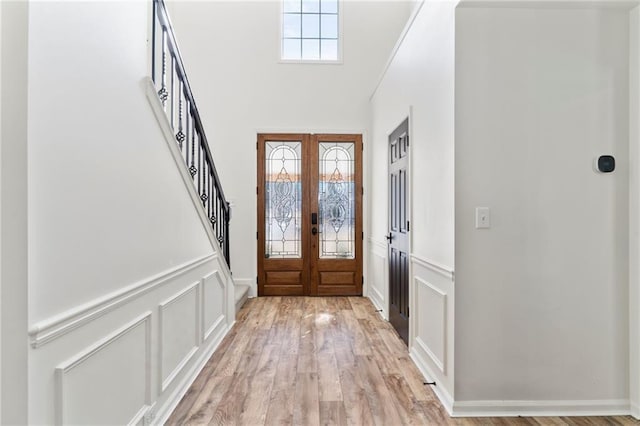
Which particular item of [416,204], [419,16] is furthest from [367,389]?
[419,16]

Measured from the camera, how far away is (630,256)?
2.26 m

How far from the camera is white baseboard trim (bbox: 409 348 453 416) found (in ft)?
7.53

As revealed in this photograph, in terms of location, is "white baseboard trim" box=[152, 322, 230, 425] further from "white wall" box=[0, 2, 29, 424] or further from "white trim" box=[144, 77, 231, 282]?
"white wall" box=[0, 2, 29, 424]

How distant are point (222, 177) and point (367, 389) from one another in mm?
3648

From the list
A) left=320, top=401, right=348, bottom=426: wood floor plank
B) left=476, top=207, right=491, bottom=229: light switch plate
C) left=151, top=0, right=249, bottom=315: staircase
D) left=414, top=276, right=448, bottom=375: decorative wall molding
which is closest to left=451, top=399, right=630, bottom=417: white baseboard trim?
left=414, top=276, right=448, bottom=375: decorative wall molding

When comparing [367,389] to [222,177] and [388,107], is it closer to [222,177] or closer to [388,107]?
[388,107]

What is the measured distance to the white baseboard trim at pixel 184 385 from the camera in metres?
2.17

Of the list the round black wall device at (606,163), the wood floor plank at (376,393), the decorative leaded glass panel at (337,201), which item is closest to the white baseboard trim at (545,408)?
the wood floor plank at (376,393)

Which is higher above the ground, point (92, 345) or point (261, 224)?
point (261, 224)

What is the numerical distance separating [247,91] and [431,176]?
3.54m

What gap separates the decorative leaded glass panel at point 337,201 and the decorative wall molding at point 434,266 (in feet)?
7.48

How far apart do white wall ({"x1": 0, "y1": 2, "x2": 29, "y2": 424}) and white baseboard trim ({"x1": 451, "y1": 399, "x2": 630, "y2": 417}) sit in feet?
6.99

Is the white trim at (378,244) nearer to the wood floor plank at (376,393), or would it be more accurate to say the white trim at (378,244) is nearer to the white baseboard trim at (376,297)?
the white baseboard trim at (376,297)

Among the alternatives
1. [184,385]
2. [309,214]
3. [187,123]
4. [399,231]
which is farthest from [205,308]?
[309,214]
